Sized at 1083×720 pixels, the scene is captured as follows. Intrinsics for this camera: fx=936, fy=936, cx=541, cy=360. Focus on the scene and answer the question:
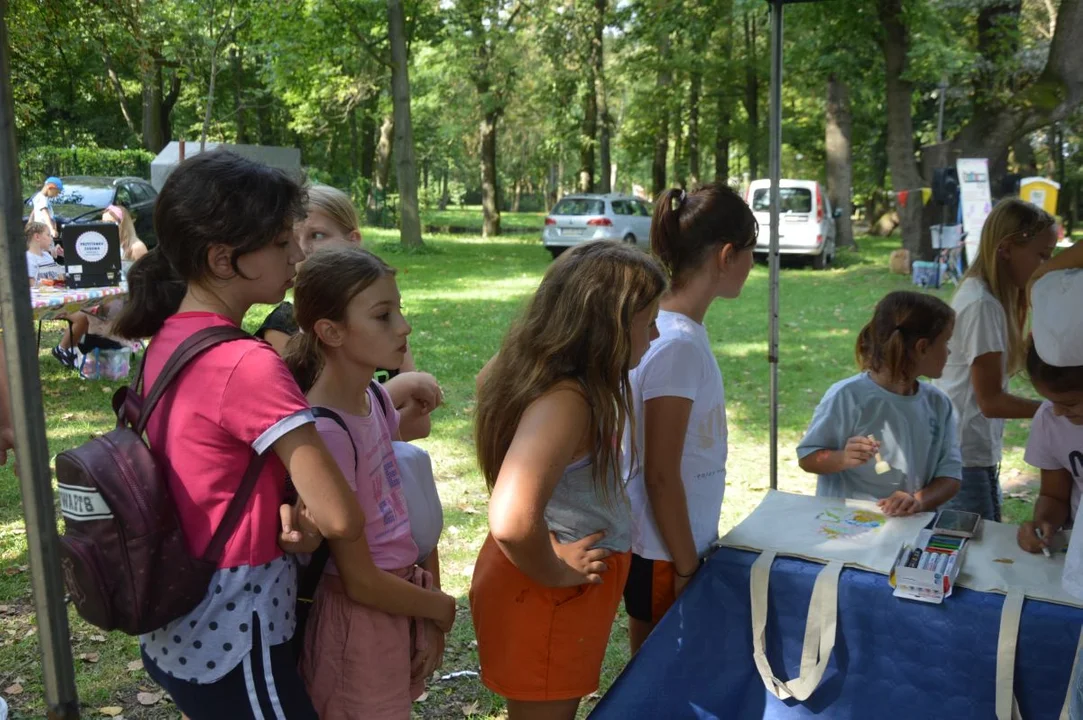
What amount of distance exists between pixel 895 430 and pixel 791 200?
56.2 ft

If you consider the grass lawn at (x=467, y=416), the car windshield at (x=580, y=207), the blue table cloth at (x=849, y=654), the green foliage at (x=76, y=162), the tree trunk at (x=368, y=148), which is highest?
the tree trunk at (x=368, y=148)

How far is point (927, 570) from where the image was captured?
2.17 metres

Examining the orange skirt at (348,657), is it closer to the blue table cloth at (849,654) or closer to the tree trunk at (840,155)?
the blue table cloth at (849,654)

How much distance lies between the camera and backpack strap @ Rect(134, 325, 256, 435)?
1.60 m

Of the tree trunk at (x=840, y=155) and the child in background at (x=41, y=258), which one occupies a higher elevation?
the tree trunk at (x=840, y=155)

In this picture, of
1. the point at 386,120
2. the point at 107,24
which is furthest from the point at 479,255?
the point at 386,120

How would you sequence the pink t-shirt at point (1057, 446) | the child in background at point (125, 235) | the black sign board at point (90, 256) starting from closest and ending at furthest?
the pink t-shirt at point (1057, 446) < the black sign board at point (90, 256) < the child in background at point (125, 235)

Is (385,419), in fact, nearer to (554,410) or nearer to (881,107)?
(554,410)

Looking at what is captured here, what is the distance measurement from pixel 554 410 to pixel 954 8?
49.6 ft

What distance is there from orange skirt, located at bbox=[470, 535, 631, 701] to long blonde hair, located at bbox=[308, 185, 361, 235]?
1.15 m

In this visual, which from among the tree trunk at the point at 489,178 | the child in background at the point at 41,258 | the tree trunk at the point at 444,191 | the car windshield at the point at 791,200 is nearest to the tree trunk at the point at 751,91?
the tree trunk at the point at 489,178

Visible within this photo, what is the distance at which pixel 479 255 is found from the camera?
69.5 feet

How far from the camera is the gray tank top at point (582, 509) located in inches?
81.9

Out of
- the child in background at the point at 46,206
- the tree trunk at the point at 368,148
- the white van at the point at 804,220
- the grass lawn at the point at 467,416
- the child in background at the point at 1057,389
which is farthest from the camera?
the tree trunk at the point at 368,148
